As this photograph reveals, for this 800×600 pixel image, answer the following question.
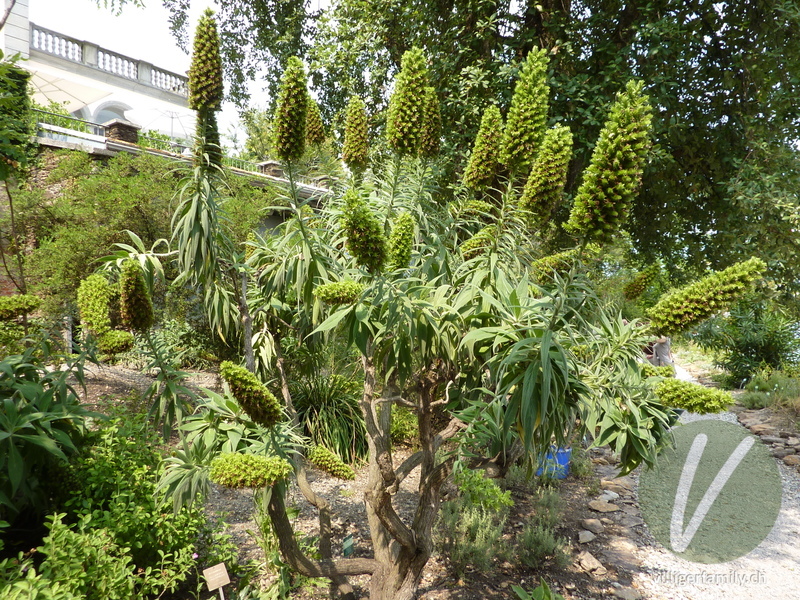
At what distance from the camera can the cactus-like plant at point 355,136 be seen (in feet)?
6.82

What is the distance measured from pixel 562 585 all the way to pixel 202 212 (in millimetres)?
3451

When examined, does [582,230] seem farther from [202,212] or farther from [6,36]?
[6,36]

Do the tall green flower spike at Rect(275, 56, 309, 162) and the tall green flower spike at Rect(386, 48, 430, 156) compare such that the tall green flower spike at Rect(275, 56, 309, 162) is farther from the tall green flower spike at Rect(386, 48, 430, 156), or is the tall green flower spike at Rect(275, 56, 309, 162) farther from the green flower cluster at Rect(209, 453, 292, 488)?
the green flower cluster at Rect(209, 453, 292, 488)

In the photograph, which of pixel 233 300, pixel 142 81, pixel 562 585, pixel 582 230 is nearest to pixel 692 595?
pixel 562 585

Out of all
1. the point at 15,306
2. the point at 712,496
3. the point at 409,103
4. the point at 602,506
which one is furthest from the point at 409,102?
the point at 712,496

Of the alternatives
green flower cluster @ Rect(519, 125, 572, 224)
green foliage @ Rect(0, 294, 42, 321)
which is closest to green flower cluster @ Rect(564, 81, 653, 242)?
green flower cluster @ Rect(519, 125, 572, 224)

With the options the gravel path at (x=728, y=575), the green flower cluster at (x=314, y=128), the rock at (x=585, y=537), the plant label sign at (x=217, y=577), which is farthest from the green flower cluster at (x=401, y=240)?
the rock at (x=585, y=537)

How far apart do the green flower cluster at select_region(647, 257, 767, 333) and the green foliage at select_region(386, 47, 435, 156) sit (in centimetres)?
104

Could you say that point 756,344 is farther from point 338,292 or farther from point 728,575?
point 338,292

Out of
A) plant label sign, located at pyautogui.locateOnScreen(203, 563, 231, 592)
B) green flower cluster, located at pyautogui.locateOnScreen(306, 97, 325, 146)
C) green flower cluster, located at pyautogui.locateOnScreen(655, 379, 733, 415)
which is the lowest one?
plant label sign, located at pyautogui.locateOnScreen(203, 563, 231, 592)

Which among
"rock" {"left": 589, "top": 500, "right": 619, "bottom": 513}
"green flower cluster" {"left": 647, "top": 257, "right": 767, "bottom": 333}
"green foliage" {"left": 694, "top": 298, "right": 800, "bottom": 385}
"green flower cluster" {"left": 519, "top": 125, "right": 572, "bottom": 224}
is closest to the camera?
"green flower cluster" {"left": 647, "top": 257, "right": 767, "bottom": 333}

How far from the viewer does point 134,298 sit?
5.94 feet

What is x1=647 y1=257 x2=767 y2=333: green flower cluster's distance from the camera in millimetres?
1383

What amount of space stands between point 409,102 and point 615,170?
799 millimetres
